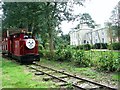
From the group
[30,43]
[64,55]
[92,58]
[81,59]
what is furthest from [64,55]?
[92,58]

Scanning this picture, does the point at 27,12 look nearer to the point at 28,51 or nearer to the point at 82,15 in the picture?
the point at 28,51

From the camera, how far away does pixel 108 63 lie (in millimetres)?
11234

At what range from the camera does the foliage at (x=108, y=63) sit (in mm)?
10805

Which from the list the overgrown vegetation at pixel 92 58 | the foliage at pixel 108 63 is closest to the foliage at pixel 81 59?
the overgrown vegetation at pixel 92 58

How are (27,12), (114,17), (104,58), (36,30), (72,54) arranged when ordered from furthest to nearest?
(114,17) < (36,30) < (27,12) < (72,54) < (104,58)

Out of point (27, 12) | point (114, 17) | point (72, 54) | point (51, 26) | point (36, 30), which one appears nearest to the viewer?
point (72, 54)

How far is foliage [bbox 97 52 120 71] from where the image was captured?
1080cm

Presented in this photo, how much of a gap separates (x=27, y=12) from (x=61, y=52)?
3976 mm

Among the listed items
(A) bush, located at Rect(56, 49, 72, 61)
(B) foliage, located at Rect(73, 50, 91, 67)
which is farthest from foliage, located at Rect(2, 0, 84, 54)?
(B) foliage, located at Rect(73, 50, 91, 67)

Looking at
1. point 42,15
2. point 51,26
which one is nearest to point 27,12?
point 42,15

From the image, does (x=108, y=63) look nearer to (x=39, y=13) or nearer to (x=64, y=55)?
(x=64, y=55)

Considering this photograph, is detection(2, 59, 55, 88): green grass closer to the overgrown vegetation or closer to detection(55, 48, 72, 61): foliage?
the overgrown vegetation

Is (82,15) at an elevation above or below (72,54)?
above

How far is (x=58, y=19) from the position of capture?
1977cm
